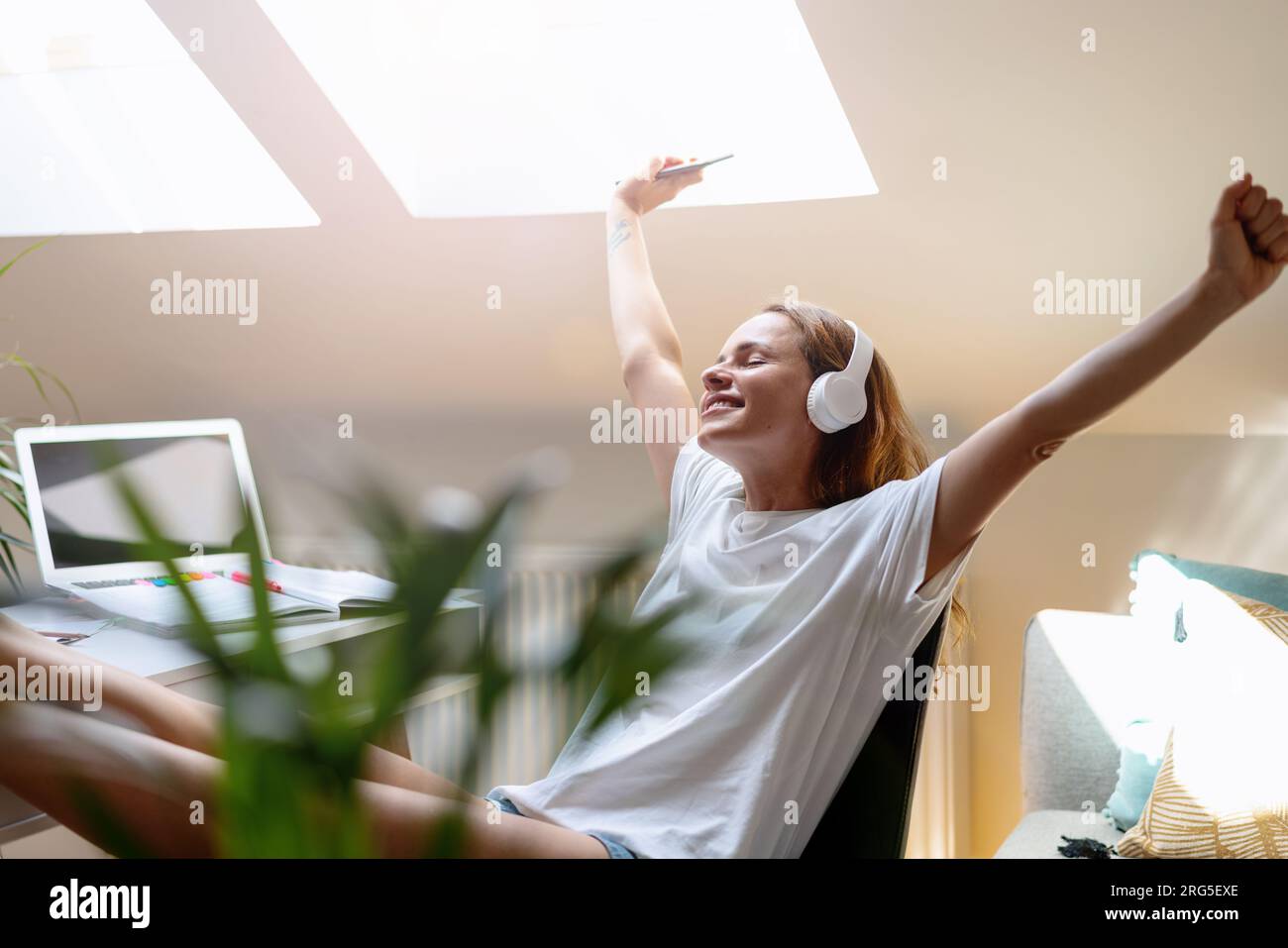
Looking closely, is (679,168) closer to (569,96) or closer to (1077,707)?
(569,96)

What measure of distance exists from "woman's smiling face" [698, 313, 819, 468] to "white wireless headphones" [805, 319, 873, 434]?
0.03m

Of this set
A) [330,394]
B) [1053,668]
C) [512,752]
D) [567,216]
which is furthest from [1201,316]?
[330,394]

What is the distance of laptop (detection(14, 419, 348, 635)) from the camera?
4.98 ft

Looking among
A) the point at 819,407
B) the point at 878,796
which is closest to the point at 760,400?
the point at 819,407

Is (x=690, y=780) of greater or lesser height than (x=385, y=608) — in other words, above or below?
below

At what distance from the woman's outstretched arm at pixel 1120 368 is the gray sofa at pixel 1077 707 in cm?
71

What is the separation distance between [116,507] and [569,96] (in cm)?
107

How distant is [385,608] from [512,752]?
1.92 meters

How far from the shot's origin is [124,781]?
622mm

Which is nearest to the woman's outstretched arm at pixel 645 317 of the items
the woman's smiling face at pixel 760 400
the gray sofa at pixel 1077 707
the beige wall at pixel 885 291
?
the woman's smiling face at pixel 760 400
